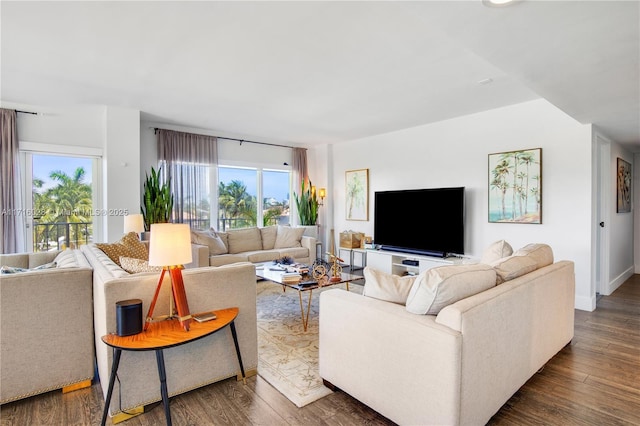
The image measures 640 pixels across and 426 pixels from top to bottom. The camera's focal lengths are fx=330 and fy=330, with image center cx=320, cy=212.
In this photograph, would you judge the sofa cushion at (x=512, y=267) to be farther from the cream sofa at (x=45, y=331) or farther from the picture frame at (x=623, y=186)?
the picture frame at (x=623, y=186)

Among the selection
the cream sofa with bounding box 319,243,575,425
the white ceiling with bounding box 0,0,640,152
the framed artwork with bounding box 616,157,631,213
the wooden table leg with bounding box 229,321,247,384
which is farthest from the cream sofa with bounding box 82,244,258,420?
the framed artwork with bounding box 616,157,631,213

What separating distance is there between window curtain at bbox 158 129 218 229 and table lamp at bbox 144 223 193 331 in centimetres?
395

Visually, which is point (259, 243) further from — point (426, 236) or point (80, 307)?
point (80, 307)

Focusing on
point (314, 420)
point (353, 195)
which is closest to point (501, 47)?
point (314, 420)

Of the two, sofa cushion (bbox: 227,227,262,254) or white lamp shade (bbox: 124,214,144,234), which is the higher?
white lamp shade (bbox: 124,214,144,234)

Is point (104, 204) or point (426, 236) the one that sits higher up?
point (104, 204)

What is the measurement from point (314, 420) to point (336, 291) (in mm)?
736

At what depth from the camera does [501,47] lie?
1.95m

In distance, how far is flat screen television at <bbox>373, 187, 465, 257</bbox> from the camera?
484 cm

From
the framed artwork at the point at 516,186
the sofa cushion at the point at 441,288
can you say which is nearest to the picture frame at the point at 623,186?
the framed artwork at the point at 516,186

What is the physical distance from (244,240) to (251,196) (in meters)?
1.30

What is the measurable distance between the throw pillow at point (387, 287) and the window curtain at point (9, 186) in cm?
491

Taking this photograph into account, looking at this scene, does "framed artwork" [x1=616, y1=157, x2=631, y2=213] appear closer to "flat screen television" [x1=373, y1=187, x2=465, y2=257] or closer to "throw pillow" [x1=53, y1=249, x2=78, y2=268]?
"flat screen television" [x1=373, y1=187, x2=465, y2=257]

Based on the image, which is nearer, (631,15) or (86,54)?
(631,15)
